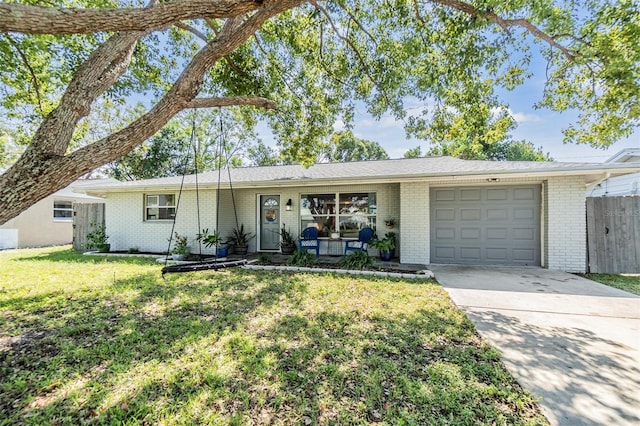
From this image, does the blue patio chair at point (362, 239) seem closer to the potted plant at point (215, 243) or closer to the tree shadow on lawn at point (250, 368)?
the tree shadow on lawn at point (250, 368)

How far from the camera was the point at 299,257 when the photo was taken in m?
8.26

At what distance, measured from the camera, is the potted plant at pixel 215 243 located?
9375 mm

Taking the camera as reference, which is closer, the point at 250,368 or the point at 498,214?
the point at 250,368

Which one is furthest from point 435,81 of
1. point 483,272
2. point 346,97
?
point 483,272

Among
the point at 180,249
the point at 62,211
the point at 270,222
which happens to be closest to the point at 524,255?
the point at 270,222

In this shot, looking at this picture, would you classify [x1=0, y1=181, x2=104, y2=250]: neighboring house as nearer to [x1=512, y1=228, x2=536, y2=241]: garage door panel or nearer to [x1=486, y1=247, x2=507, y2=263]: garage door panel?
[x1=486, y1=247, x2=507, y2=263]: garage door panel

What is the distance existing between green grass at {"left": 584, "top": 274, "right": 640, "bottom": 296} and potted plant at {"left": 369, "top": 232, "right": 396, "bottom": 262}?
15.3 feet

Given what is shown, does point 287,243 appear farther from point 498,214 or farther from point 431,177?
point 498,214

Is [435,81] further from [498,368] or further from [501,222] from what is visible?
[498,368]

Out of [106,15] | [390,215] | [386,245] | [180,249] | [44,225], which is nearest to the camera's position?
[106,15]

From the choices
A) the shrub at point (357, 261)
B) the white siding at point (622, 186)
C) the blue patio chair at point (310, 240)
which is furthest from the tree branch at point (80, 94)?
the white siding at point (622, 186)

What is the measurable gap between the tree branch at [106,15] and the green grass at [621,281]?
327 inches

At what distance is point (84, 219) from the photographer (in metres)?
11.8

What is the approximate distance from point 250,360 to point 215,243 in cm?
Answer: 704
